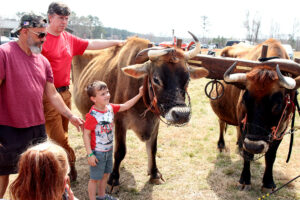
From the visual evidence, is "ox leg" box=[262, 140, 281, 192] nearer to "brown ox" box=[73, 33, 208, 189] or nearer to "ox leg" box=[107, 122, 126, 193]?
"brown ox" box=[73, 33, 208, 189]

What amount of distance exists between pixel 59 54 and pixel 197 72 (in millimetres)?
1932

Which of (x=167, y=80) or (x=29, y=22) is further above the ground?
(x=29, y=22)

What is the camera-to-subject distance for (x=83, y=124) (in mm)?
3018

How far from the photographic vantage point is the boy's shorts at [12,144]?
8.66 feet

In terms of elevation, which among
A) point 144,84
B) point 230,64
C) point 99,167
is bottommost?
point 99,167

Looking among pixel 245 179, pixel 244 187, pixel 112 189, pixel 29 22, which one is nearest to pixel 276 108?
pixel 245 179

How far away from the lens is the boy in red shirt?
2.94 meters

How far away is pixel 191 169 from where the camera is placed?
464cm

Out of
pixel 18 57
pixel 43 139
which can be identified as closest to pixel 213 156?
pixel 43 139

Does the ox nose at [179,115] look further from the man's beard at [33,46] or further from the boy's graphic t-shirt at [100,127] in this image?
the man's beard at [33,46]

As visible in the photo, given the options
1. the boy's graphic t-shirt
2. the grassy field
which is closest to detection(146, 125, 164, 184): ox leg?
the grassy field

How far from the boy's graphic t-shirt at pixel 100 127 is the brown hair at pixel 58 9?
1.44 metres

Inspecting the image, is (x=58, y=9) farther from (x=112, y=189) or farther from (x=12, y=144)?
(x=112, y=189)

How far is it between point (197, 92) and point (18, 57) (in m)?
9.49
